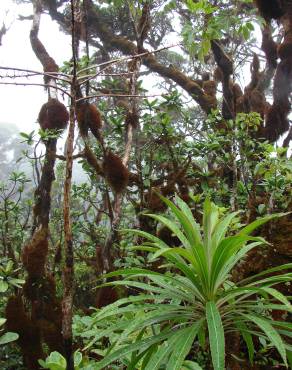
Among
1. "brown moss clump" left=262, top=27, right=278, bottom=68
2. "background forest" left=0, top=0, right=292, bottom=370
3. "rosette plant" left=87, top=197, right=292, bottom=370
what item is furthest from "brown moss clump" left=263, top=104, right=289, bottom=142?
"rosette plant" left=87, top=197, right=292, bottom=370

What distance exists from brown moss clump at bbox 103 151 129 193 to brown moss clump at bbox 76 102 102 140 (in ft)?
1.29

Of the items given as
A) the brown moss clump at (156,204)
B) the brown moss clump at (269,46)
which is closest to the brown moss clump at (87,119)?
the brown moss clump at (156,204)

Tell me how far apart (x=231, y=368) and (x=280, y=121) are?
483 cm

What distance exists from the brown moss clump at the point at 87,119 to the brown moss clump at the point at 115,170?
394 millimetres

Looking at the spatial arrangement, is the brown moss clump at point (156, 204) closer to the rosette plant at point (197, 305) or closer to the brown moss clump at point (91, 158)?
the brown moss clump at point (91, 158)

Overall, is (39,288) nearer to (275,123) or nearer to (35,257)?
(35,257)

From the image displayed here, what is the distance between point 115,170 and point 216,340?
3144mm

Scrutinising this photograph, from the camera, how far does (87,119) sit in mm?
4504

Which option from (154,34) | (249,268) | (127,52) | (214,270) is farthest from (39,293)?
(154,34)

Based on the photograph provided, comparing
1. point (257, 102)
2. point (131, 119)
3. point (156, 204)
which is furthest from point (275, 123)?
point (156, 204)

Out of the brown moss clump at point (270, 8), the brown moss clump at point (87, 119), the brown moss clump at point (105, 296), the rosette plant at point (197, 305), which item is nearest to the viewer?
the rosette plant at point (197, 305)

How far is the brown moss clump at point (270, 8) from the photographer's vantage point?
18.8ft

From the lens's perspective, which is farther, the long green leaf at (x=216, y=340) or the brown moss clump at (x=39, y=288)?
the brown moss clump at (x=39, y=288)

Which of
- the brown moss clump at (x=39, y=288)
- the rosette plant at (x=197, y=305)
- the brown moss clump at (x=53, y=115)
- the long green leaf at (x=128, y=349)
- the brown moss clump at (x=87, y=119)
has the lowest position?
the long green leaf at (x=128, y=349)
